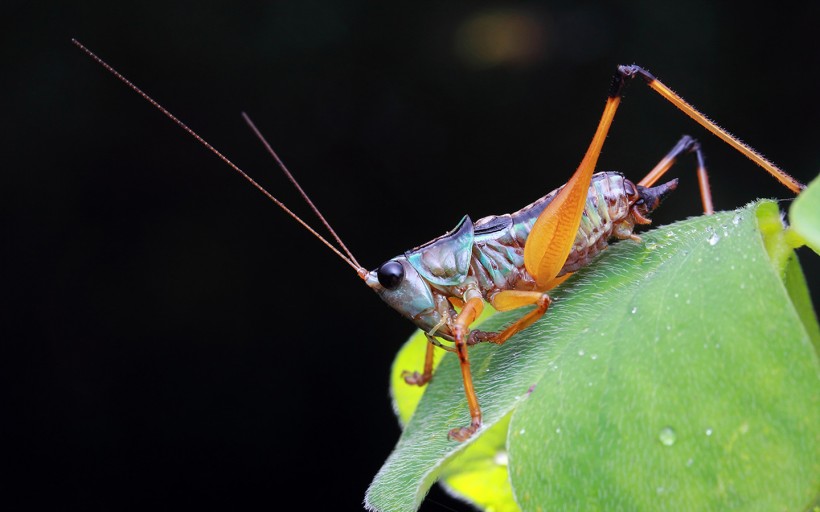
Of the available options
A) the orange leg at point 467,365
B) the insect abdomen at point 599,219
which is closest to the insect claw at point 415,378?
the orange leg at point 467,365

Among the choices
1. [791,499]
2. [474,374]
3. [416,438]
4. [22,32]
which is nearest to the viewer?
[791,499]

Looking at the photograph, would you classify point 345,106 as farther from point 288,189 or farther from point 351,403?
point 351,403

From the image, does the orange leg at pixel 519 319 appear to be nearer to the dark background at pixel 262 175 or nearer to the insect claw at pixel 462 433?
the insect claw at pixel 462 433

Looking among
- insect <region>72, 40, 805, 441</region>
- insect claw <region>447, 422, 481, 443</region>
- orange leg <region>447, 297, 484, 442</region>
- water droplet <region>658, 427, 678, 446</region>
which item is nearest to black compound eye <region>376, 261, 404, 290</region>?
insect <region>72, 40, 805, 441</region>

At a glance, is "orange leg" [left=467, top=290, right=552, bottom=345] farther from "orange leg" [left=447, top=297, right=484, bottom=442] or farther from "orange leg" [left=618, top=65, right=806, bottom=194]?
"orange leg" [left=618, top=65, right=806, bottom=194]

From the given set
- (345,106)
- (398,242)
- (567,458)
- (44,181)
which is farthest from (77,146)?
(567,458)

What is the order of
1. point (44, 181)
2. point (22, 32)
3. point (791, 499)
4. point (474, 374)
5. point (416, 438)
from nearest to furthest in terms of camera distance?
point (791, 499) < point (416, 438) < point (474, 374) < point (22, 32) < point (44, 181)
